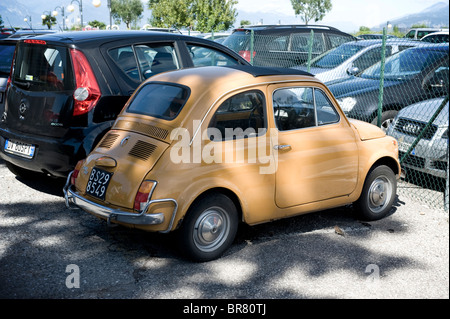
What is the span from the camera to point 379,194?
19.1 ft

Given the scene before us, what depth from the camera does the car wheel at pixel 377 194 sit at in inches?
224

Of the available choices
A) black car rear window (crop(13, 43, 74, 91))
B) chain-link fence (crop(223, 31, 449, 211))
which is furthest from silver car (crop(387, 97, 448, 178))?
black car rear window (crop(13, 43, 74, 91))

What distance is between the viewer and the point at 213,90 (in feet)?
15.6

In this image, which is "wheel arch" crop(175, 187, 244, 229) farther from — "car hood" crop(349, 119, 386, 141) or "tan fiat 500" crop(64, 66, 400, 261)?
"car hood" crop(349, 119, 386, 141)

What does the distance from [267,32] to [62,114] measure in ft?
26.5

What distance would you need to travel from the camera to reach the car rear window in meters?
4.83

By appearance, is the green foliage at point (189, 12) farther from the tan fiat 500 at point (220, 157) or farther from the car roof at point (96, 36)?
the tan fiat 500 at point (220, 157)

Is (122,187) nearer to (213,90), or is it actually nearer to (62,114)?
(213,90)

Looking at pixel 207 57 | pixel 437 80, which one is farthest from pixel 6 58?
pixel 437 80

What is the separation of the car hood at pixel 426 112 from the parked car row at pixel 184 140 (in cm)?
154

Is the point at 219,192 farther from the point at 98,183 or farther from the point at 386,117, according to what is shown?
the point at 386,117

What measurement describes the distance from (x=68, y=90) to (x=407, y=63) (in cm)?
602
